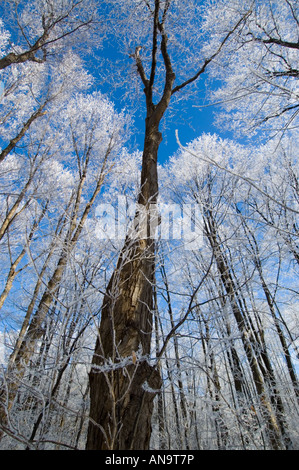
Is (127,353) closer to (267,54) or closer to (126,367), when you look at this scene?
(126,367)

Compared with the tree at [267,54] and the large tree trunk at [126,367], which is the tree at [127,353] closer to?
the large tree trunk at [126,367]

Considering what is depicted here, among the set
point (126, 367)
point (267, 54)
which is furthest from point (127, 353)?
point (267, 54)

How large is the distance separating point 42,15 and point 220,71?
13.0 ft

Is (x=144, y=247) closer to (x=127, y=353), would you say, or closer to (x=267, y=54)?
(x=127, y=353)

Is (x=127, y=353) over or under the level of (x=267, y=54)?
under

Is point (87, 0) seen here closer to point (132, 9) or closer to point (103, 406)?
point (132, 9)

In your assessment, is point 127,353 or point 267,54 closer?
point 127,353

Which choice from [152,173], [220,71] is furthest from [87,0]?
[152,173]

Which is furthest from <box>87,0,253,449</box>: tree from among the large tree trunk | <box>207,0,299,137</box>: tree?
<box>207,0,299,137</box>: tree

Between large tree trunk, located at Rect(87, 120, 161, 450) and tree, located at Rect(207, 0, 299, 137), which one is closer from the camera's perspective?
large tree trunk, located at Rect(87, 120, 161, 450)

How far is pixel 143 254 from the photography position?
1.67m

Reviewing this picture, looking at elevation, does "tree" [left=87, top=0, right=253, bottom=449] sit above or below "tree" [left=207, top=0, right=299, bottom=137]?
below

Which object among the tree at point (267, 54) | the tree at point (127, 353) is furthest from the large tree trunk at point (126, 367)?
the tree at point (267, 54)

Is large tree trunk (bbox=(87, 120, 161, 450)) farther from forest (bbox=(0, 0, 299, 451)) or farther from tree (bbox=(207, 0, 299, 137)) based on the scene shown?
tree (bbox=(207, 0, 299, 137))
